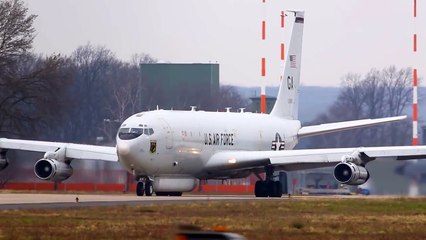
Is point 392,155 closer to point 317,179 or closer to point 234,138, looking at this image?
point 234,138

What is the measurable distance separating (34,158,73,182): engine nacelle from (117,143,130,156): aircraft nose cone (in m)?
4.39

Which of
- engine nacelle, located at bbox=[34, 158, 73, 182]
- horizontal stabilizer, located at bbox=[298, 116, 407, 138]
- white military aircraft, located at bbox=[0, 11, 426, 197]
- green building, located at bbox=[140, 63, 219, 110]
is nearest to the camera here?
white military aircraft, located at bbox=[0, 11, 426, 197]

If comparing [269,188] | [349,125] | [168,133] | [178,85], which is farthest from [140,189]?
[178,85]

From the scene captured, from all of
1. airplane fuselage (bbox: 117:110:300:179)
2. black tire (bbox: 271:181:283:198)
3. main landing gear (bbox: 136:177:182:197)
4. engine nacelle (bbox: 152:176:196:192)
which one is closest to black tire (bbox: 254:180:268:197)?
black tire (bbox: 271:181:283:198)

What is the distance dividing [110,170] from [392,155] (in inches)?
652

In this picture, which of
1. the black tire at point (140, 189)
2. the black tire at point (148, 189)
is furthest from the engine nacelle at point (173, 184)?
the black tire at point (140, 189)

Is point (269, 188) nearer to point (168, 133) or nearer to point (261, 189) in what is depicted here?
point (261, 189)

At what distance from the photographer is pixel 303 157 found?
69000 millimetres

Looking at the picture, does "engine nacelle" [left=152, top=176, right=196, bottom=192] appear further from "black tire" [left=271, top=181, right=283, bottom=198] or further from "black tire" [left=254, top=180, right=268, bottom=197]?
"black tire" [left=271, top=181, right=283, bottom=198]

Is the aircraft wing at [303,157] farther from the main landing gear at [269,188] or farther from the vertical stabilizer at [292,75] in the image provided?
the vertical stabilizer at [292,75]

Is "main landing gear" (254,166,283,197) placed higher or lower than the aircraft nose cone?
lower

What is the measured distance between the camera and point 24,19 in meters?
86.6

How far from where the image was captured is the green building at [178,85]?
10181 centimetres

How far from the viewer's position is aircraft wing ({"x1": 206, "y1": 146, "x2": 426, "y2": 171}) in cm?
6488
